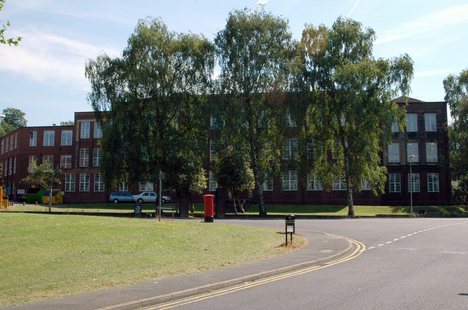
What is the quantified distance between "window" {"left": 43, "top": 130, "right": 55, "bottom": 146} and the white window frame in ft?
176

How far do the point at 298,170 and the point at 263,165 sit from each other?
3.59 m

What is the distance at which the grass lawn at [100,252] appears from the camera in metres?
11.2

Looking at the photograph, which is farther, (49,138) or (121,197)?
(49,138)

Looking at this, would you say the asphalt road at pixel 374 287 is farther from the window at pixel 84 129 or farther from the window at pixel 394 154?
the window at pixel 84 129

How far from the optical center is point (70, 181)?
72875mm

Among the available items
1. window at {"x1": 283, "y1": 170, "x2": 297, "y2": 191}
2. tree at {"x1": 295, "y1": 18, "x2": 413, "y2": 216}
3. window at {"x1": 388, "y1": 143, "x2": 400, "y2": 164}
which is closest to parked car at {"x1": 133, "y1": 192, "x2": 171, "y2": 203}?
window at {"x1": 283, "y1": 170, "x2": 297, "y2": 191}

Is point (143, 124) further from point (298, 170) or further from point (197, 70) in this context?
point (298, 170)

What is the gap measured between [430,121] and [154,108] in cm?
3895

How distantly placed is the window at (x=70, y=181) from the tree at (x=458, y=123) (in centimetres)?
5123

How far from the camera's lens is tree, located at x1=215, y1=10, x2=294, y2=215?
4631cm

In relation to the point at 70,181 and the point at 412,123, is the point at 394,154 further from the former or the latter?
the point at 70,181

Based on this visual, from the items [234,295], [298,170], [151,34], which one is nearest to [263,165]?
[298,170]

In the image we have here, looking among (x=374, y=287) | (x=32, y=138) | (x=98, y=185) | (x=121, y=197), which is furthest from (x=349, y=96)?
(x=32, y=138)

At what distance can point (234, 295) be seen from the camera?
10094mm
